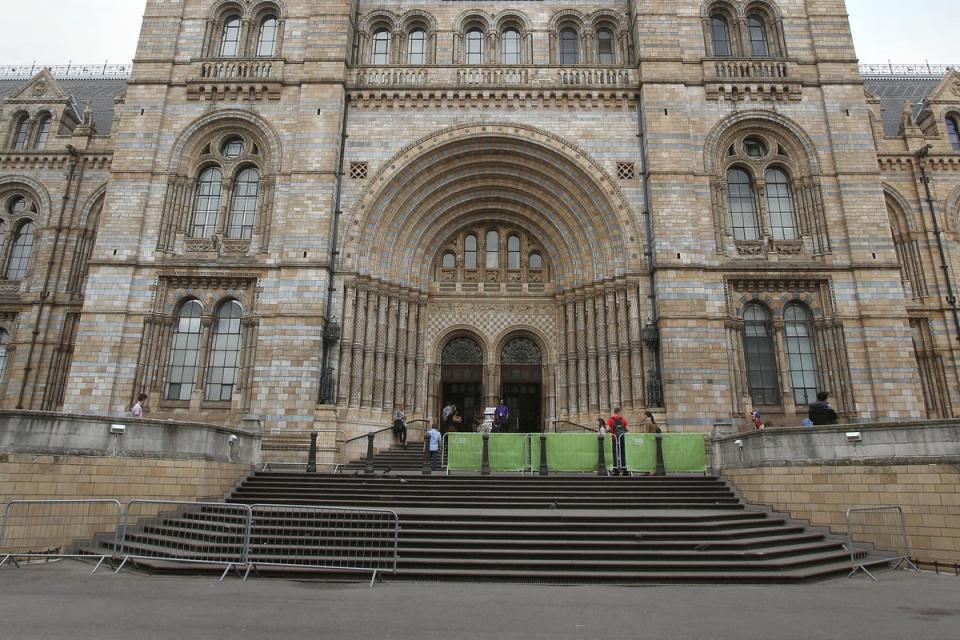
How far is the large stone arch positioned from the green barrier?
698 cm

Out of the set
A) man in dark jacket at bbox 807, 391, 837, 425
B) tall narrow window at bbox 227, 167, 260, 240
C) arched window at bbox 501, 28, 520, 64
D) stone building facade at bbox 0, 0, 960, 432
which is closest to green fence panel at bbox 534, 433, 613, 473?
stone building facade at bbox 0, 0, 960, 432

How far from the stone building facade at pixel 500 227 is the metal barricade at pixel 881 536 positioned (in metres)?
6.94

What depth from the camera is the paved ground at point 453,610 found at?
5.99m

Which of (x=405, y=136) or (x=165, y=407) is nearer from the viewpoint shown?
(x=165, y=407)

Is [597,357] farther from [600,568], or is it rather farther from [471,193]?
[600,568]

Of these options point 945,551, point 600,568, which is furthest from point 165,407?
point 945,551

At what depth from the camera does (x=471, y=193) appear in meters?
23.5

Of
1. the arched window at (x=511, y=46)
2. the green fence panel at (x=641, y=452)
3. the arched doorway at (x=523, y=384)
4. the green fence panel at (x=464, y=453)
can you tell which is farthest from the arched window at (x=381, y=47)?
the green fence panel at (x=641, y=452)

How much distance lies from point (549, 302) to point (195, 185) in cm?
1459

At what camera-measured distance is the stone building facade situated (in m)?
19.6

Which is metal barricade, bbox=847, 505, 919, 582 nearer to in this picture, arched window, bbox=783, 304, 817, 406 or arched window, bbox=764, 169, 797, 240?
arched window, bbox=783, 304, 817, 406

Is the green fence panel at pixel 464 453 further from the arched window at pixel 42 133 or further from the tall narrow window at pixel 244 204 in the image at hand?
the arched window at pixel 42 133

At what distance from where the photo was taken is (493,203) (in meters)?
23.8

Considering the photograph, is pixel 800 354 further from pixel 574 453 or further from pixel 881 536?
pixel 574 453
